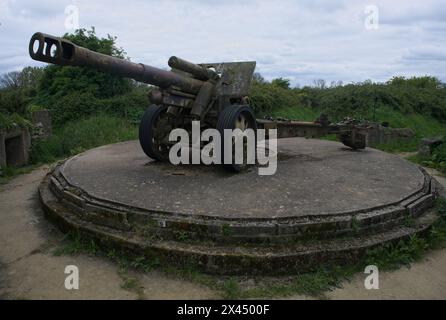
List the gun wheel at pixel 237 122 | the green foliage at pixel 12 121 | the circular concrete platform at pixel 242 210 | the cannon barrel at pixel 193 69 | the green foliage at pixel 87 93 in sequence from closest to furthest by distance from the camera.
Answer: the circular concrete platform at pixel 242 210 → the cannon barrel at pixel 193 69 → the gun wheel at pixel 237 122 → the green foliage at pixel 12 121 → the green foliage at pixel 87 93

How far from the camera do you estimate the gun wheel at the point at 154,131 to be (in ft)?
20.2

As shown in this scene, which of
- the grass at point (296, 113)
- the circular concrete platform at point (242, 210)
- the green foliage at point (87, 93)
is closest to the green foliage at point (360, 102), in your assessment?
the grass at point (296, 113)

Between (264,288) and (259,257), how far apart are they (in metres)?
0.29

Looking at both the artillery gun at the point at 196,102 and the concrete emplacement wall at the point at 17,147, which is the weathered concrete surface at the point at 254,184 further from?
the concrete emplacement wall at the point at 17,147

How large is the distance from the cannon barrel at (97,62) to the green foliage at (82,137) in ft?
15.9

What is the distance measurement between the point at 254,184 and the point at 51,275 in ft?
8.60

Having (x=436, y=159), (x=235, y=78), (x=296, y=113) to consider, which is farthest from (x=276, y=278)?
(x=296, y=113)

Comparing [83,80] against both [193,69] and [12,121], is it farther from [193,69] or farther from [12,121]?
[193,69]

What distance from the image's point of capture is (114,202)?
4445 millimetres

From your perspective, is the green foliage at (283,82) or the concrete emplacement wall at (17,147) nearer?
the concrete emplacement wall at (17,147)

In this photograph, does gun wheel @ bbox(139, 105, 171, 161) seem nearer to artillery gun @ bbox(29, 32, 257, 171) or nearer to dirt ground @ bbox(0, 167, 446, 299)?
artillery gun @ bbox(29, 32, 257, 171)

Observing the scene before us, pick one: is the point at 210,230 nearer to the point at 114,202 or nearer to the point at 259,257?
the point at 259,257

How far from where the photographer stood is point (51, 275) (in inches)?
144
